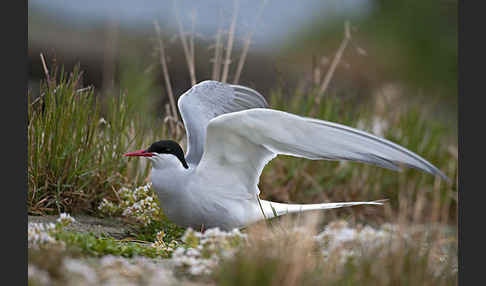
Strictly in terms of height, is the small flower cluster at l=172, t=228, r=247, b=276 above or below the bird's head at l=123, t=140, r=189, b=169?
below

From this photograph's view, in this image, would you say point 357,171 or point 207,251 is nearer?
point 207,251

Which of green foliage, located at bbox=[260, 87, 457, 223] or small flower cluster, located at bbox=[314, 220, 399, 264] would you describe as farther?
green foliage, located at bbox=[260, 87, 457, 223]

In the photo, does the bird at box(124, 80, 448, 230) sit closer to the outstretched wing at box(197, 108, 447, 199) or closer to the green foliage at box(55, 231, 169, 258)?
the outstretched wing at box(197, 108, 447, 199)

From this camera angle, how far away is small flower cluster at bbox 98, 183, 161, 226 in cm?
334

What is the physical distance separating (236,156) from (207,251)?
717 millimetres

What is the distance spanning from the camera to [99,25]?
436 inches

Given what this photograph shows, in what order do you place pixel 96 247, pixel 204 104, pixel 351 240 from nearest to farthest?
pixel 351 240, pixel 96 247, pixel 204 104

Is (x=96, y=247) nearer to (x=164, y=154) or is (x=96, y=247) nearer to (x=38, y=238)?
(x=38, y=238)

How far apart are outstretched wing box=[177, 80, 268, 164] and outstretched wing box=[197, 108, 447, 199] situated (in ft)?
1.06

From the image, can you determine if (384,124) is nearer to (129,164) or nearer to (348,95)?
(348,95)

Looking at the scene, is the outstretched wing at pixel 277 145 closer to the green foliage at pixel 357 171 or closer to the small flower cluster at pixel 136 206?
the small flower cluster at pixel 136 206

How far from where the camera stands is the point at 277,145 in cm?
264

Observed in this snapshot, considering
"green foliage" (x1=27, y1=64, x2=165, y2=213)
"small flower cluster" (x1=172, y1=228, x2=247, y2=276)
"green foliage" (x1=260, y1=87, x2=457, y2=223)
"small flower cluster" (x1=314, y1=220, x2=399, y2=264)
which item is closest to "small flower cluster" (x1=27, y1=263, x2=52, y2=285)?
"small flower cluster" (x1=172, y1=228, x2=247, y2=276)

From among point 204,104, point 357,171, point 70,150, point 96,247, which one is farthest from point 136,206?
point 357,171
